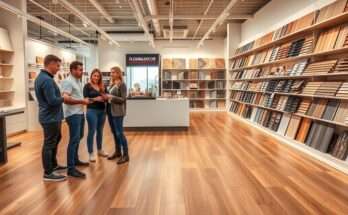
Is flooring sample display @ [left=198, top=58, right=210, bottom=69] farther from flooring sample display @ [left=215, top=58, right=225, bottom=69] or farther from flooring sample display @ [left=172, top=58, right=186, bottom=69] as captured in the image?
flooring sample display @ [left=172, top=58, right=186, bottom=69]

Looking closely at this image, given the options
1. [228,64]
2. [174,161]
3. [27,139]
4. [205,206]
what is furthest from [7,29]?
[228,64]

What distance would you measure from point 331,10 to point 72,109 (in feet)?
14.2

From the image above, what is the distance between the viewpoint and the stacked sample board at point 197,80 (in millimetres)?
12906

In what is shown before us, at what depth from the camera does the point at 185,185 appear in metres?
3.41

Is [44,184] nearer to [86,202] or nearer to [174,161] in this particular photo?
[86,202]

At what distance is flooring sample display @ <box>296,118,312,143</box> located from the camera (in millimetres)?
5059

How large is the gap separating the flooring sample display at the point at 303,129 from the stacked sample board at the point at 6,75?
6.71 m

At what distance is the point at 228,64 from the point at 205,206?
29.3 feet

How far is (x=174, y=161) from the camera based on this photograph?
4.48 m

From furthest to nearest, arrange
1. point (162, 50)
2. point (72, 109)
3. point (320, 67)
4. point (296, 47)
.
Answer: point (162, 50)
point (296, 47)
point (320, 67)
point (72, 109)

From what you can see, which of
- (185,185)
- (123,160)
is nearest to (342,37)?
(185,185)

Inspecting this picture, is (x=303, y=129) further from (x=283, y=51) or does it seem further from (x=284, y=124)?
(x=283, y=51)

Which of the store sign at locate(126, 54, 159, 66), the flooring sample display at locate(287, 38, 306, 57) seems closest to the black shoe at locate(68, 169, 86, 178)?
the flooring sample display at locate(287, 38, 306, 57)

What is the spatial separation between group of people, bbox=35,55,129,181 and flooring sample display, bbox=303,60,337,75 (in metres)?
3.32
